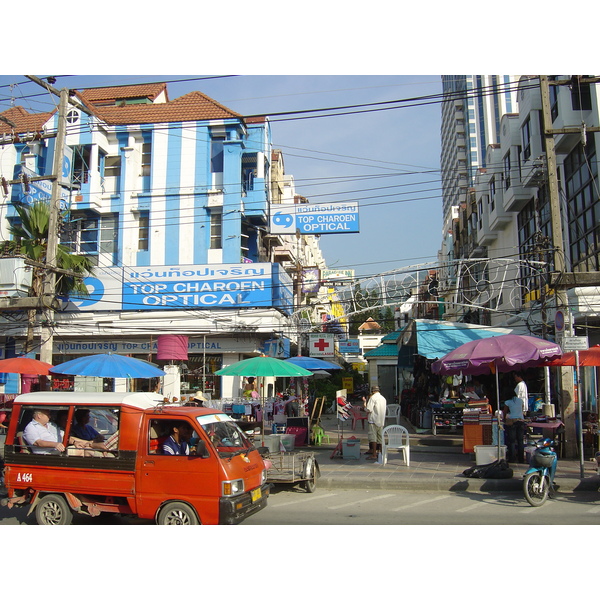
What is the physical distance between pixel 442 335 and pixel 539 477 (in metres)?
9.98

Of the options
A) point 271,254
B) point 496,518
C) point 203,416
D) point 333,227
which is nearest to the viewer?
point 203,416

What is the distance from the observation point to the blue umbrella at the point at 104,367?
36.8ft

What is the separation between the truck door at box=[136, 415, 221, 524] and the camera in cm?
699

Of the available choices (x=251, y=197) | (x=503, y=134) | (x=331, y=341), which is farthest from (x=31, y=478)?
(x=503, y=134)

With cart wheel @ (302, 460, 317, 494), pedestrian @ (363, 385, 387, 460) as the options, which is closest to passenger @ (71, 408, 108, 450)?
cart wheel @ (302, 460, 317, 494)

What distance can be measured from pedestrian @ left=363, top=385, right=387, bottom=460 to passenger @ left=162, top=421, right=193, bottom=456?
6446mm

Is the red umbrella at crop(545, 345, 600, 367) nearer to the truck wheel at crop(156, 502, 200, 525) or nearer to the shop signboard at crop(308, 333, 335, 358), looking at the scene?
the truck wheel at crop(156, 502, 200, 525)

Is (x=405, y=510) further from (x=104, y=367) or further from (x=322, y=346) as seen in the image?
(x=322, y=346)

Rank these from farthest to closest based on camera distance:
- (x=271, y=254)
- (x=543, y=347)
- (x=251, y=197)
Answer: (x=271, y=254) → (x=251, y=197) → (x=543, y=347)

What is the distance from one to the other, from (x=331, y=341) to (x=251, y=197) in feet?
28.0

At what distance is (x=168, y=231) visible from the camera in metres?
26.3

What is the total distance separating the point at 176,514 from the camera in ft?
23.4

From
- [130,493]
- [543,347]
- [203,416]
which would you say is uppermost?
[543,347]

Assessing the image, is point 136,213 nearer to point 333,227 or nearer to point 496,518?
point 333,227
